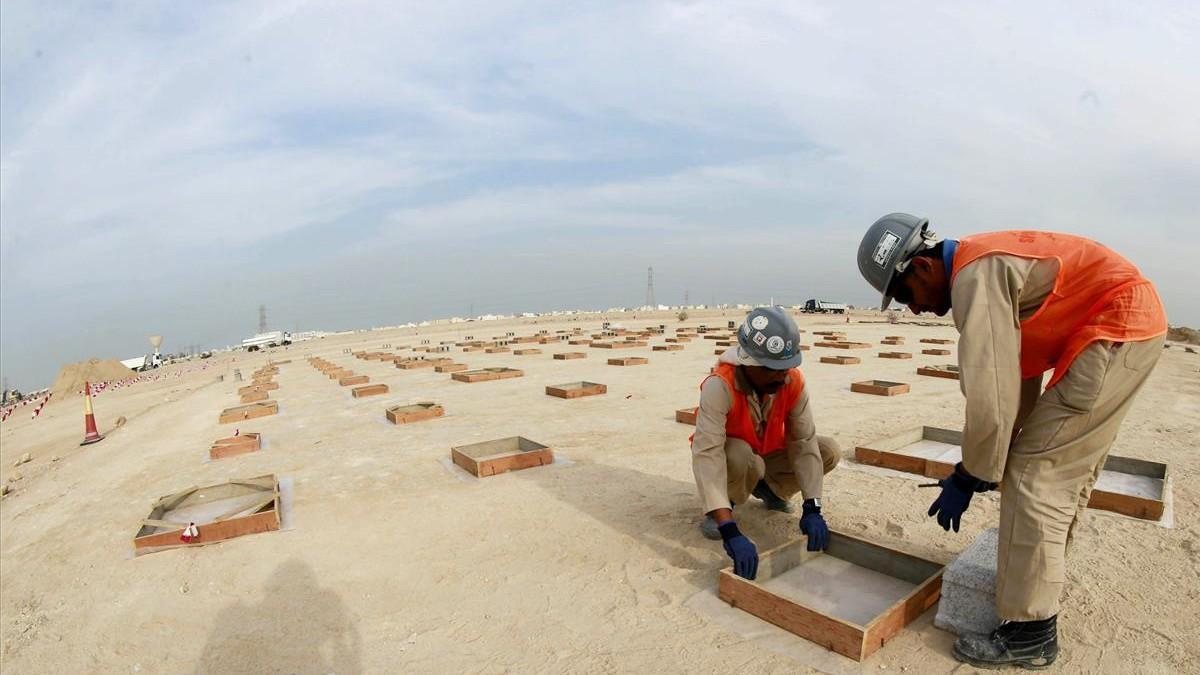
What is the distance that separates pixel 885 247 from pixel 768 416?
130 centimetres

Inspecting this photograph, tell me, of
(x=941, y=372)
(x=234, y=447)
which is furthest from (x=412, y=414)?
(x=941, y=372)

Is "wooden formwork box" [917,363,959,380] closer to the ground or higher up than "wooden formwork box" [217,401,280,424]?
closer to the ground

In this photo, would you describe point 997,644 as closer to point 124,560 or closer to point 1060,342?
point 1060,342

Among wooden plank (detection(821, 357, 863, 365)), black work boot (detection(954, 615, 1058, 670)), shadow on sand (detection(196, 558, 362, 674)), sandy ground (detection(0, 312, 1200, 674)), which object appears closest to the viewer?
black work boot (detection(954, 615, 1058, 670))

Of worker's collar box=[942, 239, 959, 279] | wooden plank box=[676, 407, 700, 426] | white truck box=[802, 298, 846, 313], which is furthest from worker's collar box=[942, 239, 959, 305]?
white truck box=[802, 298, 846, 313]

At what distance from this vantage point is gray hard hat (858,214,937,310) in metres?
2.42

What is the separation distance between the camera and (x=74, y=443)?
1115 cm

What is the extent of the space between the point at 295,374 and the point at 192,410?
5.47 m

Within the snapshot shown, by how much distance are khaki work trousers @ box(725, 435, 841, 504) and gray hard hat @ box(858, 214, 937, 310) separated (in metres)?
1.19

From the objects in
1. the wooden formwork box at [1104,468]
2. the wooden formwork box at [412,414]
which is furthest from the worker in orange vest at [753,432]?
the wooden formwork box at [412,414]

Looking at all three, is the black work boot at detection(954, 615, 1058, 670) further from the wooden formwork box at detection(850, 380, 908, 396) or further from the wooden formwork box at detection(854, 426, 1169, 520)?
the wooden formwork box at detection(850, 380, 908, 396)

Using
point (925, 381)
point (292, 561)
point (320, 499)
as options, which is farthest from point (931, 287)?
point (925, 381)

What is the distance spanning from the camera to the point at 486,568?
342 centimetres

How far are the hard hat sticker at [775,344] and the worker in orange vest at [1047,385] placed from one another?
0.75 metres
